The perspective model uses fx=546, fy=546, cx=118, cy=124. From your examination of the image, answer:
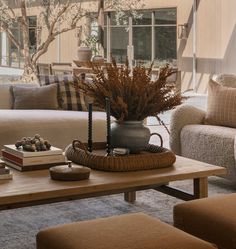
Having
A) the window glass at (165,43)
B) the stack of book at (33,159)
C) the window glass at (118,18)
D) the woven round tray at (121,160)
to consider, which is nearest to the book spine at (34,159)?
the stack of book at (33,159)

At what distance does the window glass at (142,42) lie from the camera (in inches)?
408

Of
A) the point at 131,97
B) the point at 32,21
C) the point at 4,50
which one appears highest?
the point at 32,21

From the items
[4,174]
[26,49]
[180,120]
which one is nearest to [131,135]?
[4,174]

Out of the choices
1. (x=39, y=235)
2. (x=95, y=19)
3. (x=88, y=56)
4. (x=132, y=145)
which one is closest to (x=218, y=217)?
(x=39, y=235)

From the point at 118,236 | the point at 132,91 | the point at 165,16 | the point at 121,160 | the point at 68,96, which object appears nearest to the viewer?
the point at 118,236

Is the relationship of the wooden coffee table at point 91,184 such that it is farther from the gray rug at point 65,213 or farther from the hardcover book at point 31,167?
the gray rug at point 65,213

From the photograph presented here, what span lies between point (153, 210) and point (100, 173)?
0.92 metres

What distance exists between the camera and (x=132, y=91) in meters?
3.02

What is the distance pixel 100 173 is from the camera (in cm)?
285

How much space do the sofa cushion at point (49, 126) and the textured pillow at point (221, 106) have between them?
94 centimetres

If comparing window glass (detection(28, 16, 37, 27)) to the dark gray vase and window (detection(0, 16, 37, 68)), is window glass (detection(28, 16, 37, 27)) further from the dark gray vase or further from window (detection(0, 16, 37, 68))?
the dark gray vase

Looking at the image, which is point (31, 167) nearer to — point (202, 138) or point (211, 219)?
point (211, 219)

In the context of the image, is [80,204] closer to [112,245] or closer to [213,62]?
[112,245]

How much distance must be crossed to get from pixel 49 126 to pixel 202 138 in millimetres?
1275
